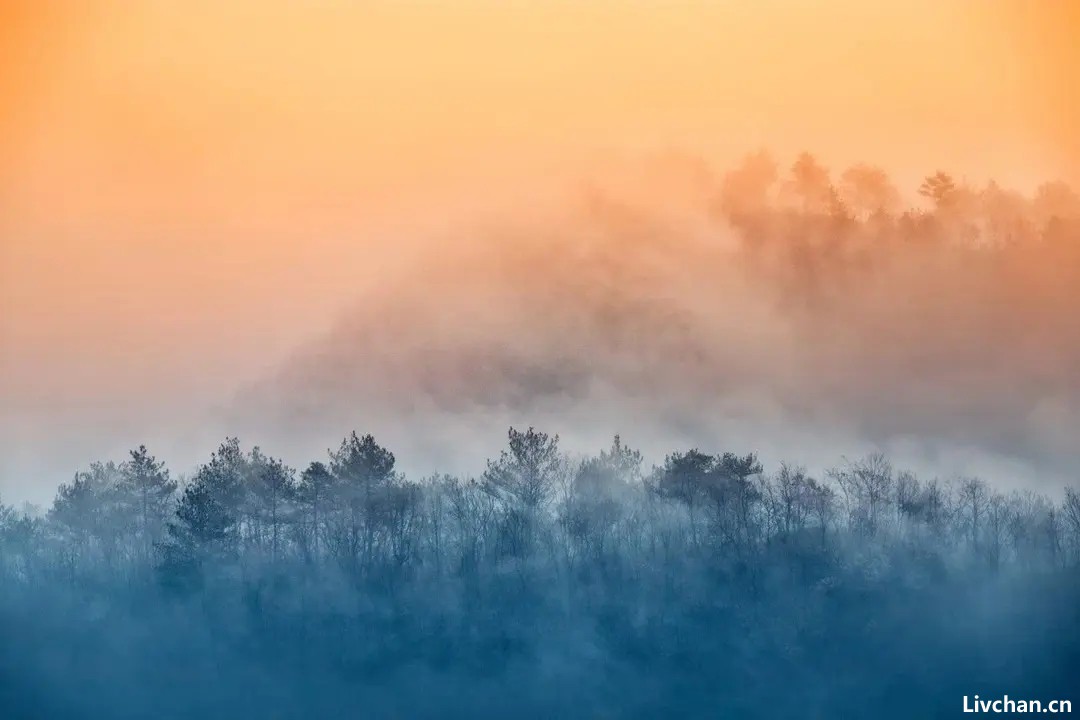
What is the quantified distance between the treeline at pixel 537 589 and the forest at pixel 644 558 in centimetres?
1

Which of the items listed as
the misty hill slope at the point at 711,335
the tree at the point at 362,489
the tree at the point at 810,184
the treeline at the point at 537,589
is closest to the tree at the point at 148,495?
the treeline at the point at 537,589

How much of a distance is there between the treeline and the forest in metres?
0.01

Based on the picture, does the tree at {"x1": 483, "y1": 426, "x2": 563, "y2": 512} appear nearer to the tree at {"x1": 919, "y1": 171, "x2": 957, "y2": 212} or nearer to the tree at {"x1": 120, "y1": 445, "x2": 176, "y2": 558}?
the tree at {"x1": 120, "y1": 445, "x2": 176, "y2": 558}

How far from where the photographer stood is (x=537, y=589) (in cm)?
538

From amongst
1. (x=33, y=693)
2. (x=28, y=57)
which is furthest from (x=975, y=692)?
(x=28, y=57)

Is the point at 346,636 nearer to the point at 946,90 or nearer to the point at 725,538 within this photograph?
the point at 725,538

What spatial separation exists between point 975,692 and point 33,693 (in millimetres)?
4243

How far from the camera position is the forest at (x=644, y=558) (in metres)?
5.27

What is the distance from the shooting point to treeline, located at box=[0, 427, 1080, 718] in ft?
17.3

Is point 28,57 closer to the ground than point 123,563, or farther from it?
farther from it

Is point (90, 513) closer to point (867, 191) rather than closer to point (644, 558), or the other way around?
point (644, 558)

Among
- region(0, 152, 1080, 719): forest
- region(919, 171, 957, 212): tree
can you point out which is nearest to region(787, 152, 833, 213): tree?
region(0, 152, 1080, 719): forest

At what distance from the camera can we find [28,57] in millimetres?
5711

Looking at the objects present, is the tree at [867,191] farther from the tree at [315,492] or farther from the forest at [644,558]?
the tree at [315,492]
